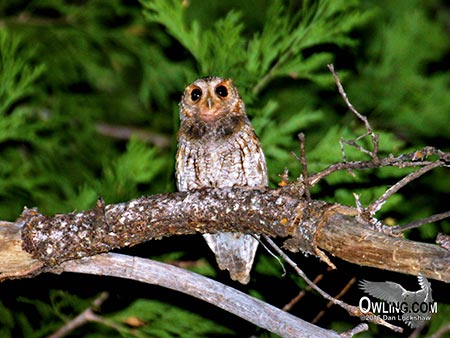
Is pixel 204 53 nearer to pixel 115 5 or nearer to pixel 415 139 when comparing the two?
pixel 115 5

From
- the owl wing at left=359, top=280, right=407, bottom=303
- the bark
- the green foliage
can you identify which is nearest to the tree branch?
the bark

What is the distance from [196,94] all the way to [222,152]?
0.45m

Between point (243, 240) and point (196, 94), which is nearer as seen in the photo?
point (243, 240)

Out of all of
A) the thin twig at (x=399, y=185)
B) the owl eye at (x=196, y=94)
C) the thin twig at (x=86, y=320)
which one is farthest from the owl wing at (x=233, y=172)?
the thin twig at (x=399, y=185)

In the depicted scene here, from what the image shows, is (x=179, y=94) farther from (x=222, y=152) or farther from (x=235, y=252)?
(x=235, y=252)

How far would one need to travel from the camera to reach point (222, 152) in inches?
141

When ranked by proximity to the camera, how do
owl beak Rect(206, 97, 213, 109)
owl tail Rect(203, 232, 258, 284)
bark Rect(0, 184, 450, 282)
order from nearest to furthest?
bark Rect(0, 184, 450, 282) → owl tail Rect(203, 232, 258, 284) → owl beak Rect(206, 97, 213, 109)

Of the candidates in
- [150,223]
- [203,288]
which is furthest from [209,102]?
[203,288]

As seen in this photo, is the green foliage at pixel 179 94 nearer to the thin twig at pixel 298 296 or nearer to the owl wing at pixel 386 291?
the thin twig at pixel 298 296

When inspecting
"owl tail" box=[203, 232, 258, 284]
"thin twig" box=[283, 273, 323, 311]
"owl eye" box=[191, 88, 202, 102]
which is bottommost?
"thin twig" box=[283, 273, 323, 311]

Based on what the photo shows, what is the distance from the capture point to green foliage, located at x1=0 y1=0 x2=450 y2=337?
11.9 ft

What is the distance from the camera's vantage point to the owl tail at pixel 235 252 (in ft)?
11.6

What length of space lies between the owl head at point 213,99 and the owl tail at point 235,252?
2.30ft

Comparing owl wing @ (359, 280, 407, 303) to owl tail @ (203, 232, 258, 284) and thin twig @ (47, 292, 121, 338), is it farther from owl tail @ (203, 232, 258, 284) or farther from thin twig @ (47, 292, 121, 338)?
thin twig @ (47, 292, 121, 338)
